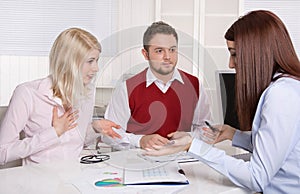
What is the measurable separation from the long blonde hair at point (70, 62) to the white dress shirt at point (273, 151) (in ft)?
1.23

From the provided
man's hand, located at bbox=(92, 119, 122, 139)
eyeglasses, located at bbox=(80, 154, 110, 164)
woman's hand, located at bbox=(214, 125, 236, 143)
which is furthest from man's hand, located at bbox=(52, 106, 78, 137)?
woman's hand, located at bbox=(214, 125, 236, 143)

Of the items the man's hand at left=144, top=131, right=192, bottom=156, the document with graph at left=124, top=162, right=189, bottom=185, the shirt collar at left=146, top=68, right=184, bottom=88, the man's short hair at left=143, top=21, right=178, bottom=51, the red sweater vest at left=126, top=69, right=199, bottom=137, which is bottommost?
the document with graph at left=124, top=162, right=189, bottom=185

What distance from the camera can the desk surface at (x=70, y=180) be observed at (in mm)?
1014

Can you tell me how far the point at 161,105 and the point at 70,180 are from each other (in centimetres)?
28

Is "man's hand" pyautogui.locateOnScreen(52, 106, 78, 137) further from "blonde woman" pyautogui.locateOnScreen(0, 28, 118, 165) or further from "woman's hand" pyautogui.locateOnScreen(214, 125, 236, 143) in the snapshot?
"woman's hand" pyautogui.locateOnScreen(214, 125, 236, 143)

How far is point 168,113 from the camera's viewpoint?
3.55ft

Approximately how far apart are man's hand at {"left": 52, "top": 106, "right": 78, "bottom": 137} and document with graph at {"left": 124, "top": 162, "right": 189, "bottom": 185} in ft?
0.86

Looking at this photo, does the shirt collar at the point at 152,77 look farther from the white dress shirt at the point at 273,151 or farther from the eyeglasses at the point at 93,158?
Result: the eyeglasses at the point at 93,158

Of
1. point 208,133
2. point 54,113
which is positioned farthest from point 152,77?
point 54,113

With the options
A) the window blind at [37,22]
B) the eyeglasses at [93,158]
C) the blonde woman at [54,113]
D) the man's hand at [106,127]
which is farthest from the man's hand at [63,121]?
the window blind at [37,22]

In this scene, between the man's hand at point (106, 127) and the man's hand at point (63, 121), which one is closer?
the man's hand at point (106, 127)

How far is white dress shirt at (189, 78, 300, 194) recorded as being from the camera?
983 millimetres

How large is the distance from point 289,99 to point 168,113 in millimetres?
278

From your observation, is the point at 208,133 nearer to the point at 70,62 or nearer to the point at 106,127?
the point at 106,127
